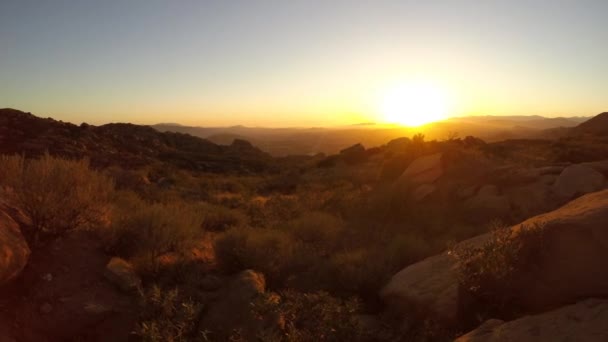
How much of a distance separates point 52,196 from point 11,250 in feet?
3.69

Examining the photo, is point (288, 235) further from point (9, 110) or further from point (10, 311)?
point (9, 110)

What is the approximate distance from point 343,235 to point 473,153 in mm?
6342

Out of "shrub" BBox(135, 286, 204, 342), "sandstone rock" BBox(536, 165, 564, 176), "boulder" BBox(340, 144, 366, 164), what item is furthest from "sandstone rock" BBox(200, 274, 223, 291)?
"boulder" BBox(340, 144, 366, 164)

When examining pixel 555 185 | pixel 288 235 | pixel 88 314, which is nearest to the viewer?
pixel 88 314

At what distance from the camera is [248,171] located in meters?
37.7

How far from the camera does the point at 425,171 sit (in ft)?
40.7

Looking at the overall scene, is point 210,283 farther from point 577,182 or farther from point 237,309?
point 577,182

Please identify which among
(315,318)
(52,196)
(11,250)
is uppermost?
(52,196)

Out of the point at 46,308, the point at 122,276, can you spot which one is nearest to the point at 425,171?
the point at 122,276

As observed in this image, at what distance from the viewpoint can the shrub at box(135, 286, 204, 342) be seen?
12.5ft

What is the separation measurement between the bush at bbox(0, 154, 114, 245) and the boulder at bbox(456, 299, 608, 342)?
5.05 meters

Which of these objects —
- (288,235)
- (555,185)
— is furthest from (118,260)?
(555,185)

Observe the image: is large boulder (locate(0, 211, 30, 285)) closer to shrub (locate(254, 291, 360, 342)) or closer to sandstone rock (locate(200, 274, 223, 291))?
sandstone rock (locate(200, 274, 223, 291))

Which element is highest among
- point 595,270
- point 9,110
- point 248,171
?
point 9,110
